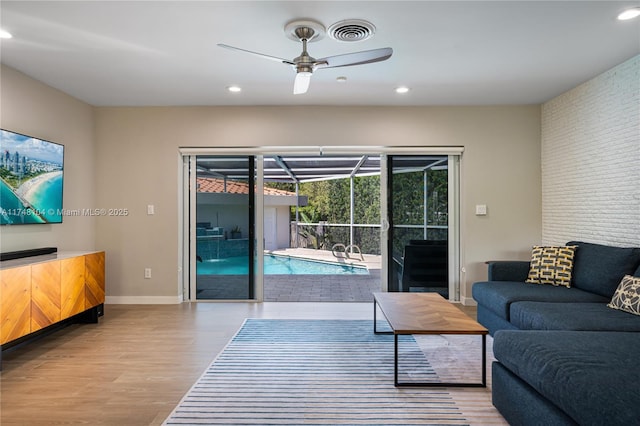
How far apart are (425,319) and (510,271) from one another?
5.49ft

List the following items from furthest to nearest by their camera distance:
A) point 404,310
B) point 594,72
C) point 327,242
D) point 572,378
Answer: point 327,242 → point 594,72 → point 404,310 → point 572,378

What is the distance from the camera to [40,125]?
148 inches

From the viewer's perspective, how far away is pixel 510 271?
381 cm

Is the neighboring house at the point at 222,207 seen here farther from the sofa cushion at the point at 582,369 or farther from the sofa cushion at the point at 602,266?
the sofa cushion at the point at 602,266

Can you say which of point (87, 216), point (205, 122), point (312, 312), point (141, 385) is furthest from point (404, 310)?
point (87, 216)

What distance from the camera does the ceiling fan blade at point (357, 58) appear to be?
2.46 meters

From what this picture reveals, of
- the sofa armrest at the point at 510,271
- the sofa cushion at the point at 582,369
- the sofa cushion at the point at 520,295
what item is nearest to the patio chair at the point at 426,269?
the sofa armrest at the point at 510,271

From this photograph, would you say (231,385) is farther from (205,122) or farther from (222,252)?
(205,122)

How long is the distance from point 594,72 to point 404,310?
3050mm

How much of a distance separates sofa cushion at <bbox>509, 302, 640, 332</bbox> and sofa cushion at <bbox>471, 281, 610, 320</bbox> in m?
0.13

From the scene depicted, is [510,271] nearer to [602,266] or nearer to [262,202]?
[602,266]

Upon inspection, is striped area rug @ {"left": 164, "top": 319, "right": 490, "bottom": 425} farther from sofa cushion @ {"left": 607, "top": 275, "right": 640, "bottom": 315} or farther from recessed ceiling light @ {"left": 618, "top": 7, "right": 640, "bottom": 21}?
recessed ceiling light @ {"left": 618, "top": 7, "right": 640, "bottom": 21}

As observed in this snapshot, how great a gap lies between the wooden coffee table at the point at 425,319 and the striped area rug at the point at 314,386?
0.24m

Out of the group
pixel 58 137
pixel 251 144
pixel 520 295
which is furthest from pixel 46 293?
pixel 520 295
